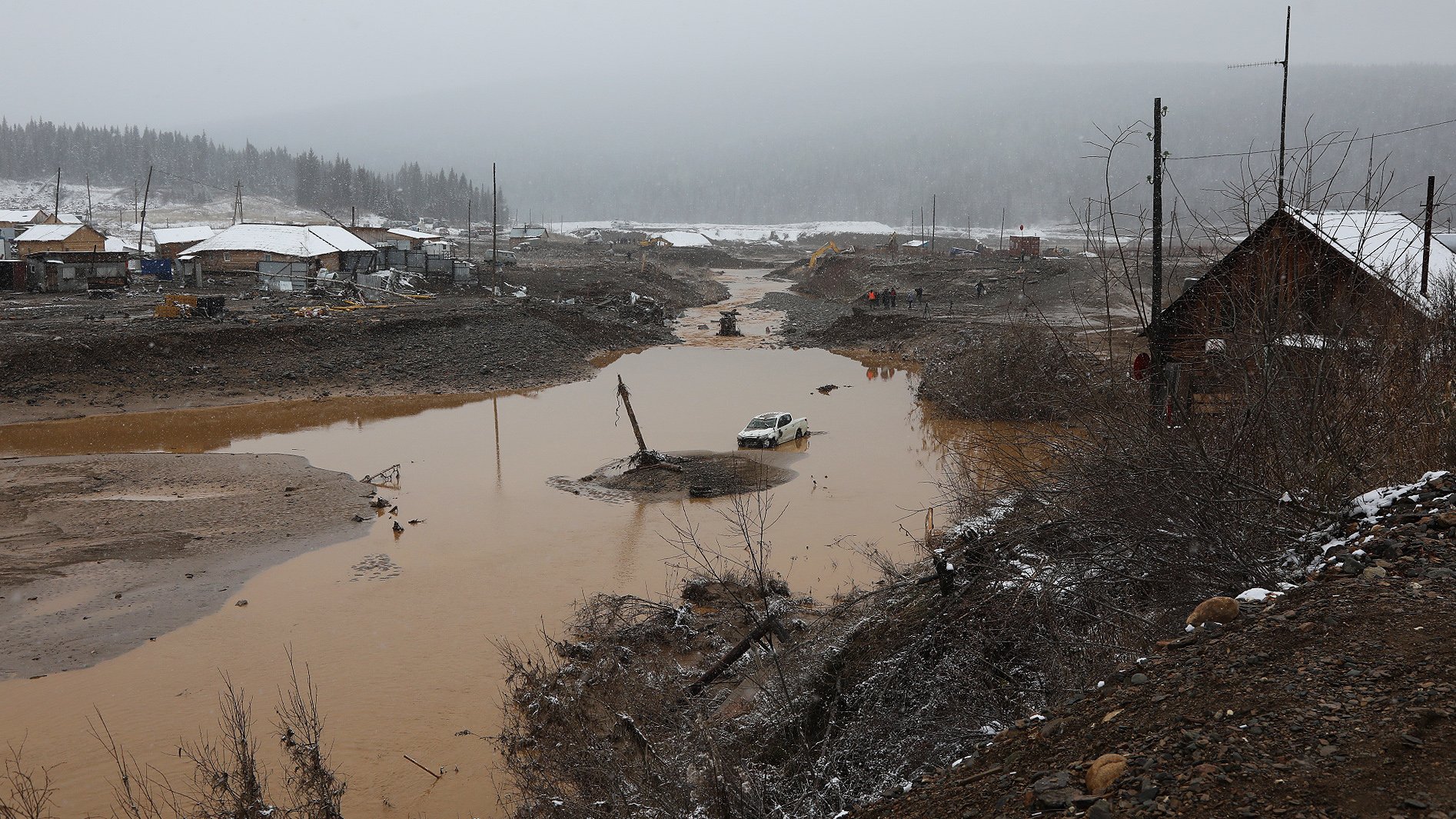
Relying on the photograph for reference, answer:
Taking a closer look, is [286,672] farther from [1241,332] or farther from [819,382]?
[819,382]

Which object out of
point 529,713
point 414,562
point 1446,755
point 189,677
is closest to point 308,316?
point 414,562

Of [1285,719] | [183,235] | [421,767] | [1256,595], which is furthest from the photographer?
[183,235]

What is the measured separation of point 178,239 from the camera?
7231 cm

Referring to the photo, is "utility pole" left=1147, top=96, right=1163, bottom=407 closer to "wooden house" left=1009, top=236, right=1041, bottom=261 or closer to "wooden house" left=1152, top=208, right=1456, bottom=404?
"wooden house" left=1152, top=208, right=1456, bottom=404

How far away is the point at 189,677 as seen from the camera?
1273cm

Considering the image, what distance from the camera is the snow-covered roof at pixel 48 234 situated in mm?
66500

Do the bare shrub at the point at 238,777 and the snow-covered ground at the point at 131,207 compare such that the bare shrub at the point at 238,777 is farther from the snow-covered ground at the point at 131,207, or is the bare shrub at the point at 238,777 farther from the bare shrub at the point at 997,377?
the snow-covered ground at the point at 131,207

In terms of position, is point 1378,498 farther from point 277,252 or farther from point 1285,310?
point 277,252

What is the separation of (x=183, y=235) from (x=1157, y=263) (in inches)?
3160

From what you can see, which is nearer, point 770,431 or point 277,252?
point 770,431

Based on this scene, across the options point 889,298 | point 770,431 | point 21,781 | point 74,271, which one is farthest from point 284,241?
point 21,781

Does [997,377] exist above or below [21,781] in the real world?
above

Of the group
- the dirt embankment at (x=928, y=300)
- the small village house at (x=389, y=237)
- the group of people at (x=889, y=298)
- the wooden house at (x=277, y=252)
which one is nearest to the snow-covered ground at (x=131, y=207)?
the small village house at (x=389, y=237)

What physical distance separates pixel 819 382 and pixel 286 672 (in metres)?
26.7
